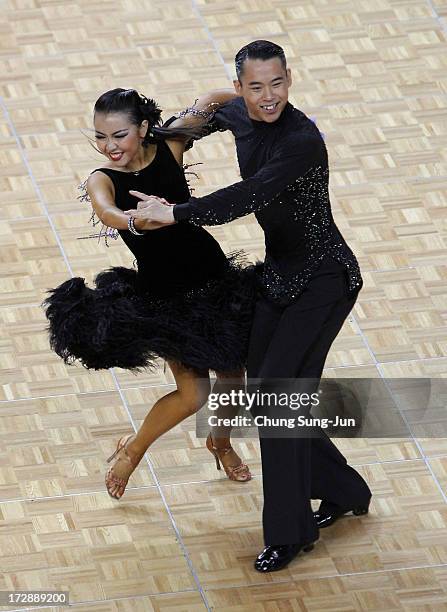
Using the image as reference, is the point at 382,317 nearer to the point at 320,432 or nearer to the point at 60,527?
the point at 320,432

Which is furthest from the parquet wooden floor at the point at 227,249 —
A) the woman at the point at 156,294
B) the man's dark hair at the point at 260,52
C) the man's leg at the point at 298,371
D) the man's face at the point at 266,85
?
the man's dark hair at the point at 260,52

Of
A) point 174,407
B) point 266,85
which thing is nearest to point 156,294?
point 174,407

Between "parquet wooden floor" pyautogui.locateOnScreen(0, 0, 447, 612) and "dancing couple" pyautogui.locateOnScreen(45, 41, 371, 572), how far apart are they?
0.84 feet

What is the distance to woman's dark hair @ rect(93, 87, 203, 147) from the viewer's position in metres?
4.47

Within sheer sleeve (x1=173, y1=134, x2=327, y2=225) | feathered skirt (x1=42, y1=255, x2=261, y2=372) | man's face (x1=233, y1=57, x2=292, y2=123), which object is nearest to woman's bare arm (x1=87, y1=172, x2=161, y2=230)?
sheer sleeve (x1=173, y1=134, x2=327, y2=225)

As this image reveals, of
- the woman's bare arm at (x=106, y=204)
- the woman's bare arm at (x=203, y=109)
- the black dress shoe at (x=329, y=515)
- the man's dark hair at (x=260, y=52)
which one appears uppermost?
the man's dark hair at (x=260, y=52)

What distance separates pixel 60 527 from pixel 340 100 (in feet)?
9.49

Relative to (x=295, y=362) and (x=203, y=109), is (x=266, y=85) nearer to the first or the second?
(x=203, y=109)

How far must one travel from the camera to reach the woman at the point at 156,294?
177 inches

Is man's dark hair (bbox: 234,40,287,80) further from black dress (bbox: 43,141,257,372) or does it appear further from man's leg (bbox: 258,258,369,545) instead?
man's leg (bbox: 258,258,369,545)

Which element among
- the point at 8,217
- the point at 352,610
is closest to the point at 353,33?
the point at 8,217

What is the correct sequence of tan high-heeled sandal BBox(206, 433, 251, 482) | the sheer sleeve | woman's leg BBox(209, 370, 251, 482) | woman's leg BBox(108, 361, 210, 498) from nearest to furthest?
1. the sheer sleeve
2. woman's leg BBox(108, 361, 210, 498)
3. woman's leg BBox(209, 370, 251, 482)
4. tan high-heeled sandal BBox(206, 433, 251, 482)

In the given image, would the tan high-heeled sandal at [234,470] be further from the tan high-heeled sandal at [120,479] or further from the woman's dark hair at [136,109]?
the woman's dark hair at [136,109]

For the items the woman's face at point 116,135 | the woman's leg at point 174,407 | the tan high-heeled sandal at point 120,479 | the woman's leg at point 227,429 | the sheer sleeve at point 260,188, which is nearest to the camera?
the sheer sleeve at point 260,188
